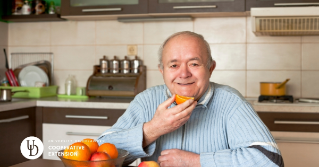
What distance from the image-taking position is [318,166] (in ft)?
7.20

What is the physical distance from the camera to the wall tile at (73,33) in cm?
310

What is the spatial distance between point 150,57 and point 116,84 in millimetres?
422

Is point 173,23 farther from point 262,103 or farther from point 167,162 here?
point 167,162

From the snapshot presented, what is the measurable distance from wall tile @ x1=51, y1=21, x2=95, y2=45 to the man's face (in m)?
2.02

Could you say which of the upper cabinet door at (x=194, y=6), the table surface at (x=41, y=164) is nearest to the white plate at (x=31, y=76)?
the upper cabinet door at (x=194, y=6)

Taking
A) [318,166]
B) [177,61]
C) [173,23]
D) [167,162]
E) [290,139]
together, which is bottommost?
[318,166]

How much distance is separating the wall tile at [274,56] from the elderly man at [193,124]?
5.09ft

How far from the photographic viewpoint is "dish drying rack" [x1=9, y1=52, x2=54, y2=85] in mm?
3205

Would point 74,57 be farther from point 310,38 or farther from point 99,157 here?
point 99,157

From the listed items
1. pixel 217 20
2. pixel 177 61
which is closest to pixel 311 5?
pixel 217 20

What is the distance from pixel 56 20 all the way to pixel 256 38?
73.1 inches

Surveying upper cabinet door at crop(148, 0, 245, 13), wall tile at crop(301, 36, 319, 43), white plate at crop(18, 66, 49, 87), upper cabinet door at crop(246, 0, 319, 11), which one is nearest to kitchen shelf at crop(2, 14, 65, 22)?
white plate at crop(18, 66, 49, 87)

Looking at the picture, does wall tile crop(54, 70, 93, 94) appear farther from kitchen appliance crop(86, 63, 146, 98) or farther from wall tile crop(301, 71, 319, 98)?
wall tile crop(301, 71, 319, 98)

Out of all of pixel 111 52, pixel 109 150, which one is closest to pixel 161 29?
pixel 111 52
